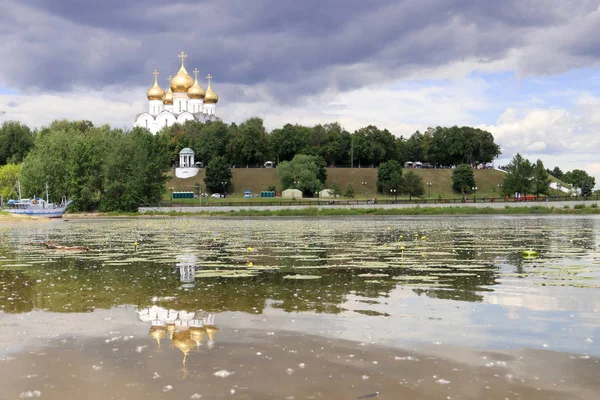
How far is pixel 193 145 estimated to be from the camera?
137 metres

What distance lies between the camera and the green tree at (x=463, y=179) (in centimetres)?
12512

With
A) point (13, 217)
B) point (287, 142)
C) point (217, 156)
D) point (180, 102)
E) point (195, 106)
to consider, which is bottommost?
point (13, 217)

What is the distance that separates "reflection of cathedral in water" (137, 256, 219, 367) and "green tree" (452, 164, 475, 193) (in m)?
118

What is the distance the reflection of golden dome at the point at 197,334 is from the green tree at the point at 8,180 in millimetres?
99127

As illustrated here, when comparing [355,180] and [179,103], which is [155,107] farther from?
[355,180]

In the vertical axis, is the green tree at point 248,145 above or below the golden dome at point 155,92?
below

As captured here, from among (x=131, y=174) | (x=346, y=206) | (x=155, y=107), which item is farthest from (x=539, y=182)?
(x=155, y=107)

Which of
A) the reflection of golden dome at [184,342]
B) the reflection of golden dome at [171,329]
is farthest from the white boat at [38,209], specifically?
the reflection of golden dome at [184,342]

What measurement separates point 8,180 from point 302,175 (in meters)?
52.2

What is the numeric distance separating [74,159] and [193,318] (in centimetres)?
7324

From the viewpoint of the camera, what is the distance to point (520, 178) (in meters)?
99.8

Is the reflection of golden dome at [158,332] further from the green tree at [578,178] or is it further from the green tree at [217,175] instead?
the green tree at [578,178]

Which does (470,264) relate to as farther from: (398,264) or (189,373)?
(189,373)

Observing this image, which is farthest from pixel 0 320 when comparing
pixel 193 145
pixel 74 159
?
pixel 193 145
